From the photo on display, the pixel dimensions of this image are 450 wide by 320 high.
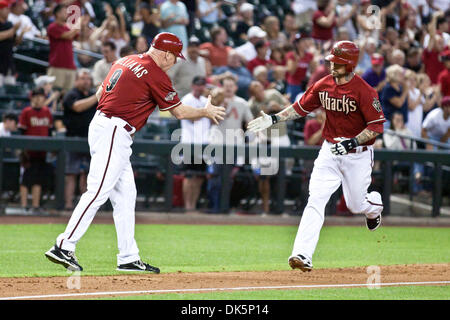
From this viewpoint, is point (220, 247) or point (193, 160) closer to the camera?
point (220, 247)

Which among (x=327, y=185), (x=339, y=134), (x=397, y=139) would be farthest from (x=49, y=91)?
(x=327, y=185)

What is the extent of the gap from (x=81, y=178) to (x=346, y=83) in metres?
6.72

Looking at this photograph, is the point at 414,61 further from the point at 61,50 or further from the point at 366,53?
the point at 61,50

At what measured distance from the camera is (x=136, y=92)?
8266 millimetres

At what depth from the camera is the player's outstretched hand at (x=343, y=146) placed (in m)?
8.53

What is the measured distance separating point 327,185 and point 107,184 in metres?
2.27

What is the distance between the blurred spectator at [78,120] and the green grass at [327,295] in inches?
291

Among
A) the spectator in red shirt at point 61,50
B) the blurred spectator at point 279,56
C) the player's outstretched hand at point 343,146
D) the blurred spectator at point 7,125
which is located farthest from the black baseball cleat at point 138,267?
the blurred spectator at point 279,56

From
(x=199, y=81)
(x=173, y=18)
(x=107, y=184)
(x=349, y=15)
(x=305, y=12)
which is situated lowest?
(x=107, y=184)

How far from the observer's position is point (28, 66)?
17141 millimetres

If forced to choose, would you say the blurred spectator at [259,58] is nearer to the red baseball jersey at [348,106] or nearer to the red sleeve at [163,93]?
the red baseball jersey at [348,106]

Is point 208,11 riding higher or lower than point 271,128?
higher

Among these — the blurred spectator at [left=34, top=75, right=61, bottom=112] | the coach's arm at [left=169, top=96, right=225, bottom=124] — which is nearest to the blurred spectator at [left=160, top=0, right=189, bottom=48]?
the blurred spectator at [left=34, top=75, right=61, bottom=112]

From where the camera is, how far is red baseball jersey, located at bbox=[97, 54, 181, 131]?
8250mm
